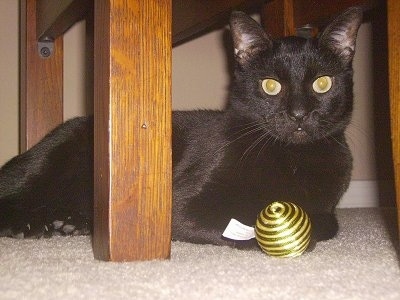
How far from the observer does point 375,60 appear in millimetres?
2428

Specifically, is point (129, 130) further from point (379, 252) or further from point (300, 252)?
point (379, 252)

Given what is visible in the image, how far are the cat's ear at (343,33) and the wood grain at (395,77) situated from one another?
0.52m

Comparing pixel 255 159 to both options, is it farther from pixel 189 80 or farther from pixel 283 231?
pixel 189 80

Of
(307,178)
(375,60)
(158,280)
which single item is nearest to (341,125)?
(307,178)

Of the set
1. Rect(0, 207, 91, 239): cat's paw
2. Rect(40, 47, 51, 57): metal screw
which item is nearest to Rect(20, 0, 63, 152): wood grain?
Rect(40, 47, 51, 57): metal screw

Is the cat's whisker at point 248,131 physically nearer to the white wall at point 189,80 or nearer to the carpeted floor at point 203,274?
the carpeted floor at point 203,274

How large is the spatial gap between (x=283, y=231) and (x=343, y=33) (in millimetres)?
620

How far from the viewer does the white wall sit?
82.4 inches

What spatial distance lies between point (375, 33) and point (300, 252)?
161 cm

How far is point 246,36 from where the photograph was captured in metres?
1.46

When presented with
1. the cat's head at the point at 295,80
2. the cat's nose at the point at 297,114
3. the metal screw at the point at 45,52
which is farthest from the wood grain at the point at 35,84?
the cat's nose at the point at 297,114

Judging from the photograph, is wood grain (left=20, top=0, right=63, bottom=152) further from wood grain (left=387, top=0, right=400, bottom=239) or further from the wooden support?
wood grain (left=387, top=0, right=400, bottom=239)

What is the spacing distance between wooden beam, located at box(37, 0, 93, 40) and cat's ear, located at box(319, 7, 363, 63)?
60 centimetres

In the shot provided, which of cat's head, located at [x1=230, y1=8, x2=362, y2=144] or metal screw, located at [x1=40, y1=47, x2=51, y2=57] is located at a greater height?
metal screw, located at [x1=40, y1=47, x2=51, y2=57]
